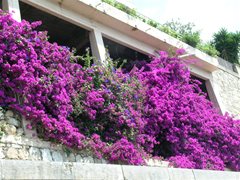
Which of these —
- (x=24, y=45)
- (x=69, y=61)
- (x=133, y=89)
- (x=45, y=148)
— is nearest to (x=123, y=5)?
(x=133, y=89)

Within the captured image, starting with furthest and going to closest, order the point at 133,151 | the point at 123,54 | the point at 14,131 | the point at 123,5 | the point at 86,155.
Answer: the point at 123,54
the point at 123,5
the point at 133,151
the point at 86,155
the point at 14,131

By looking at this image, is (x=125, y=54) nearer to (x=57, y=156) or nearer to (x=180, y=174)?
(x=57, y=156)

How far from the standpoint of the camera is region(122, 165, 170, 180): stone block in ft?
14.2

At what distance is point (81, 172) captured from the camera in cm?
379

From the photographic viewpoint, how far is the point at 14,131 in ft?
18.1

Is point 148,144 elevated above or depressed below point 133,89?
below

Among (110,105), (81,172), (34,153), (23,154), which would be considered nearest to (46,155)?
(34,153)

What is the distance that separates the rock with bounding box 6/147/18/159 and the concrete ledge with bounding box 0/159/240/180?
1726 mm

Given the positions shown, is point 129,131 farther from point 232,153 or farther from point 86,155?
point 232,153

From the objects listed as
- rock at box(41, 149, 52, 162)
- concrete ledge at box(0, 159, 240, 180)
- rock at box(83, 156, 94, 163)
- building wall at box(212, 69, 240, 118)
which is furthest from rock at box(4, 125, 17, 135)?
building wall at box(212, 69, 240, 118)

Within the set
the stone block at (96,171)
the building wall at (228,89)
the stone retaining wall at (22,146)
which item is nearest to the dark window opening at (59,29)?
the stone retaining wall at (22,146)

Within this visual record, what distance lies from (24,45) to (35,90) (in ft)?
2.44

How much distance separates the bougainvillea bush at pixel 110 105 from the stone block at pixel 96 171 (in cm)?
191

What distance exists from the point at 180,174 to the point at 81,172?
1.76m
